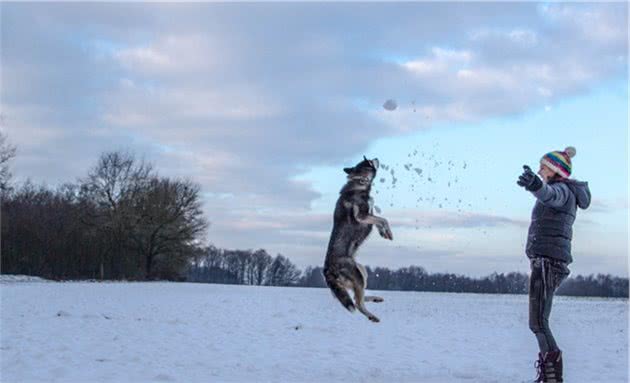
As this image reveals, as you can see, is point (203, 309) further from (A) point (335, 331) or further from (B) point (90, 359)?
(B) point (90, 359)

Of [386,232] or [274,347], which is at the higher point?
[386,232]

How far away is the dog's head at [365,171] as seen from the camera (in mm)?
6141

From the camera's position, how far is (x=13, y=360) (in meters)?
12.1

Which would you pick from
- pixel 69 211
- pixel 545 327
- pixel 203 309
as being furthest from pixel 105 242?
pixel 545 327

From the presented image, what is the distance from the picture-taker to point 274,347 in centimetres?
1537

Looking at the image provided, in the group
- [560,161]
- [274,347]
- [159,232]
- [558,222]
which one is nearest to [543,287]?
[558,222]

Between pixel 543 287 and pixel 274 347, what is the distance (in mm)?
7960

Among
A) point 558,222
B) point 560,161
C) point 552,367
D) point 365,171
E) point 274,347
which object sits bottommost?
point 274,347

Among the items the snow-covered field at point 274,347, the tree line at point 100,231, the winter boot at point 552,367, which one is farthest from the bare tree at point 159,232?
the winter boot at point 552,367

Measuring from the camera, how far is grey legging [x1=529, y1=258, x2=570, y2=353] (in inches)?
344

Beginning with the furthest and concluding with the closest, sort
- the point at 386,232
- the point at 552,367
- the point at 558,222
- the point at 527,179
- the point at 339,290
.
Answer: the point at 552,367
the point at 558,222
the point at 527,179
the point at 339,290
the point at 386,232

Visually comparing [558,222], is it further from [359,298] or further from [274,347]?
[274,347]

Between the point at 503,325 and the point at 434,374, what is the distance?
39.8 feet

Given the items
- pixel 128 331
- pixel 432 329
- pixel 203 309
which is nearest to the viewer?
pixel 128 331
